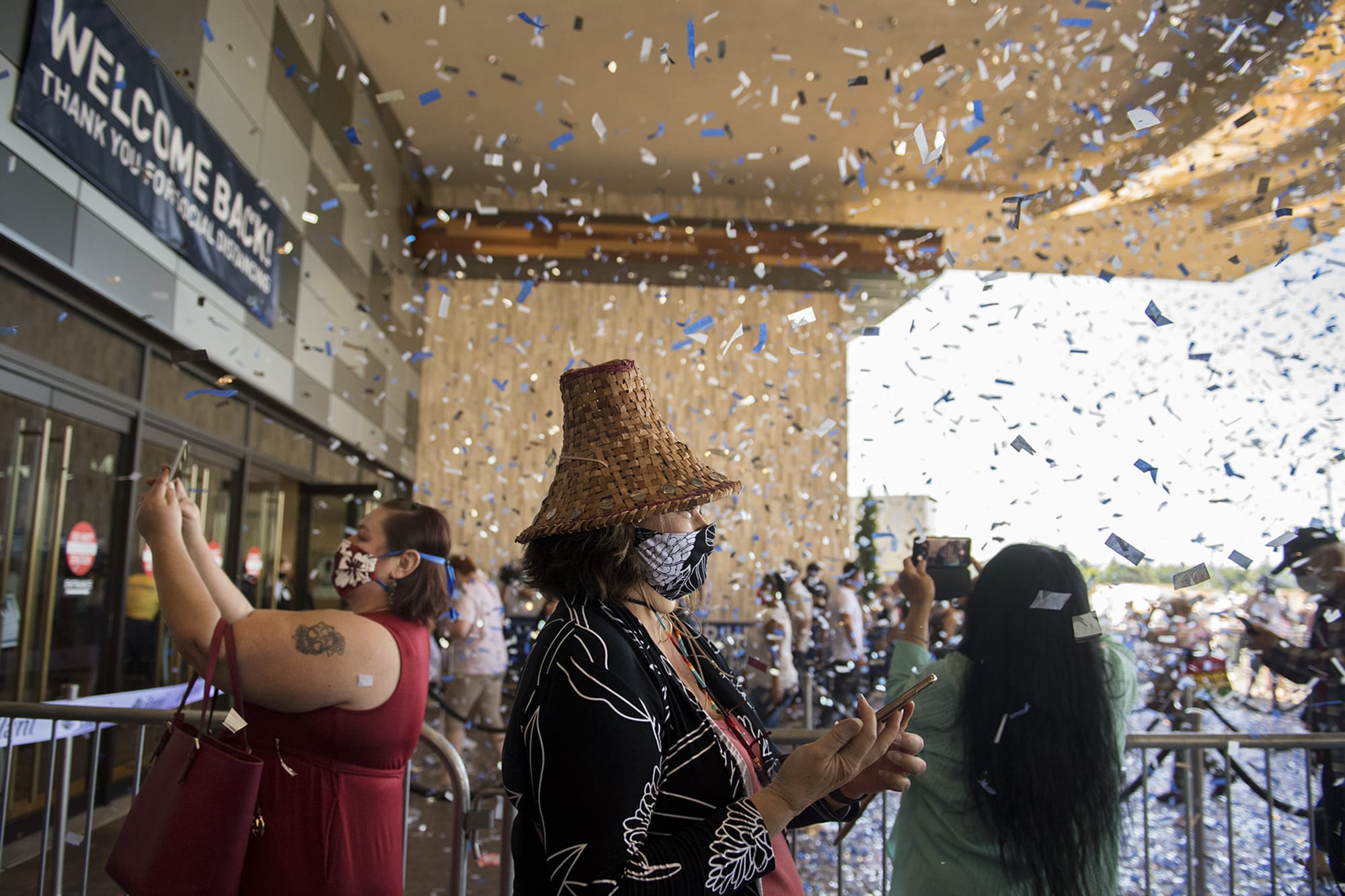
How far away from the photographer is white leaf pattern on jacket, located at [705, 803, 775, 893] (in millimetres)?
1186

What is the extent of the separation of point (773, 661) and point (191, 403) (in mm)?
4689

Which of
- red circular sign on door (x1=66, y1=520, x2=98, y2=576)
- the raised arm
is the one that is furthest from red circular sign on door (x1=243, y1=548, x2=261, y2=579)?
the raised arm

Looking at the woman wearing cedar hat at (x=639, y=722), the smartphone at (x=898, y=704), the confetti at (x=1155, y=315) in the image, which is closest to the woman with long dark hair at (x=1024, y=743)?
the woman wearing cedar hat at (x=639, y=722)

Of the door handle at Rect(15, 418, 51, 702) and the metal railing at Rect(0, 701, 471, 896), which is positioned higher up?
the door handle at Rect(15, 418, 51, 702)

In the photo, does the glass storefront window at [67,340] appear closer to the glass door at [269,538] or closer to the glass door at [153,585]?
the glass door at [153,585]

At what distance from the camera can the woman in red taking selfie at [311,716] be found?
178cm

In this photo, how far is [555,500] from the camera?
4.92 feet

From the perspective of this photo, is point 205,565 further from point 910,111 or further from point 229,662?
point 910,111

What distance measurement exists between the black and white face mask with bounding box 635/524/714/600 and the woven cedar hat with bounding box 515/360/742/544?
5 cm

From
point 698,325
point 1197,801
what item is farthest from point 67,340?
point 698,325

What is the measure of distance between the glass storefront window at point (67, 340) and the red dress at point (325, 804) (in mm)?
3633

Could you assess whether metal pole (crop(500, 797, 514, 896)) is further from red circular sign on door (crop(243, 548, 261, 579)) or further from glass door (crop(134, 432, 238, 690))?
red circular sign on door (crop(243, 548, 261, 579))

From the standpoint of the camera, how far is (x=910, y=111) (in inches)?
436

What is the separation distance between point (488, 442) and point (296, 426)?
15.2ft
